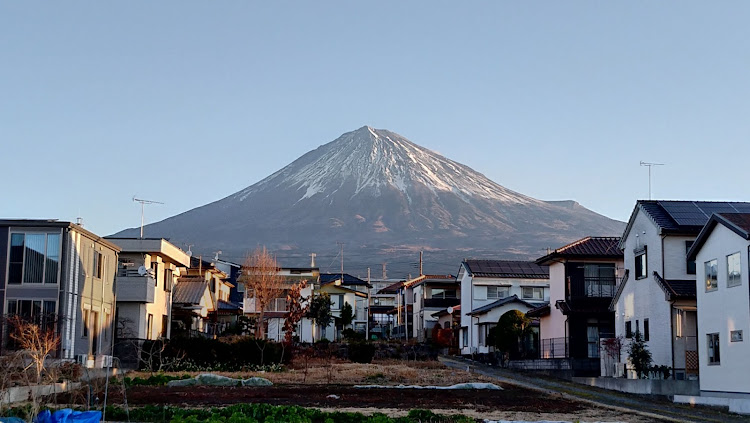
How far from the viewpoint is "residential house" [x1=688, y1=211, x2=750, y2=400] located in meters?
24.5

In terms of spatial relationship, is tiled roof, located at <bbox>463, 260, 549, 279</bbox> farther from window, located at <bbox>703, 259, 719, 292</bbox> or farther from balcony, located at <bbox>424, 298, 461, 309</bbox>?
window, located at <bbox>703, 259, 719, 292</bbox>

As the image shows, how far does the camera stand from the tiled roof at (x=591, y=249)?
42.8m

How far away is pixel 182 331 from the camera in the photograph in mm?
47656

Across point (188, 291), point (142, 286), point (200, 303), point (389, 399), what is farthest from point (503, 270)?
point (389, 399)

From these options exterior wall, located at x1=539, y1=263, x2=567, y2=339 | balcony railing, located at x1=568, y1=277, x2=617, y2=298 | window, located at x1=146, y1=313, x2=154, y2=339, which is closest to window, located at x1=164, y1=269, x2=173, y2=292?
window, located at x1=146, y1=313, x2=154, y2=339

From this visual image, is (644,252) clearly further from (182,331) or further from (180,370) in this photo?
(182,331)

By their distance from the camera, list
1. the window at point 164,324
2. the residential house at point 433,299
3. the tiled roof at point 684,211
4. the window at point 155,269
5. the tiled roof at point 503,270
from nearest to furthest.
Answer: the tiled roof at point 684,211 → the window at point 155,269 → the window at point 164,324 → the tiled roof at point 503,270 → the residential house at point 433,299

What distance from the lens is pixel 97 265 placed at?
3744 centimetres

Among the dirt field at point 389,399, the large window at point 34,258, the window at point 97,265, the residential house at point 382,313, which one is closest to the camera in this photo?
the dirt field at point 389,399

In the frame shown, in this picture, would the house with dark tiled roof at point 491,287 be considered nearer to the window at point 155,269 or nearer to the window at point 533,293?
the window at point 533,293

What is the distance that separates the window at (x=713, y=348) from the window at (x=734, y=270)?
1.96 metres

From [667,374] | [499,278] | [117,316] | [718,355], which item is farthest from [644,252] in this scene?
[499,278]

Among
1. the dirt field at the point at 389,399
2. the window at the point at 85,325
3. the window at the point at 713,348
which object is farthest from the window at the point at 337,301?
the window at the point at 713,348

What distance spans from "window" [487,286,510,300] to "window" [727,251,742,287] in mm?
37005
